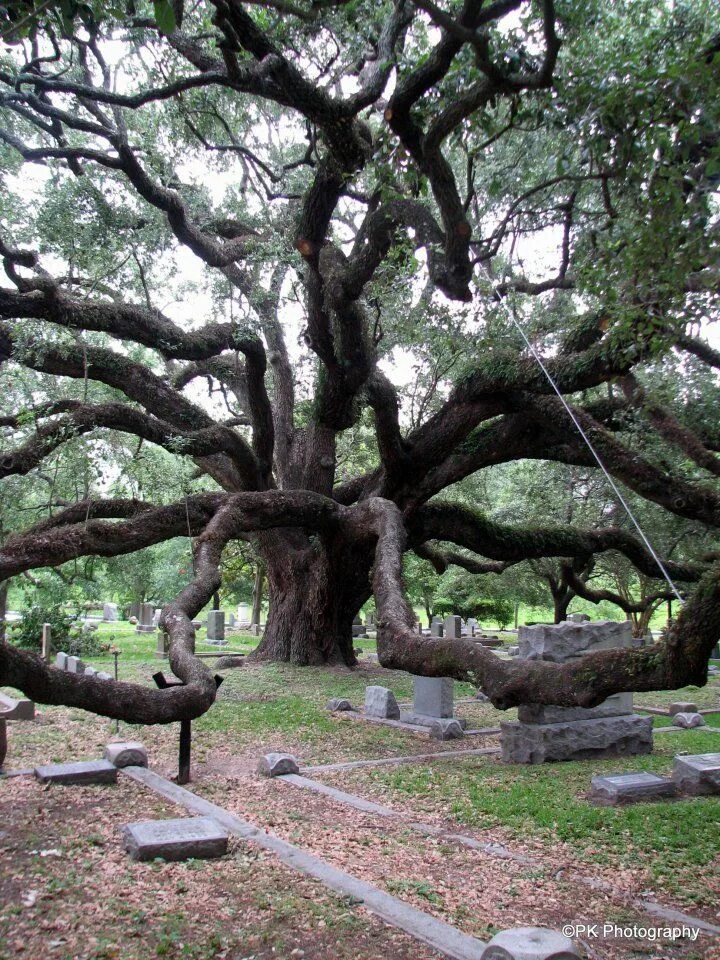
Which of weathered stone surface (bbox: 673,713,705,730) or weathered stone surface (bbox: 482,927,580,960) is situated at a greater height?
weathered stone surface (bbox: 482,927,580,960)

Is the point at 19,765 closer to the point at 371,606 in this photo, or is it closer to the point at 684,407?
the point at 684,407

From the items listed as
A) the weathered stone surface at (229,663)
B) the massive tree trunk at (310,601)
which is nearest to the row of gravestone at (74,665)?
the weathered stone surface at (229,663)

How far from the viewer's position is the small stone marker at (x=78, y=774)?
693cm

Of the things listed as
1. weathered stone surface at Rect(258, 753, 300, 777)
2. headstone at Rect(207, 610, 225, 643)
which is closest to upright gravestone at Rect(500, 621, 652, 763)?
weathered stone surface at Rect(258, 753, 300, 777)

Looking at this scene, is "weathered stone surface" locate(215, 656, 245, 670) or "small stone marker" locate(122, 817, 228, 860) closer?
"small stone marker" locate(122, 817, 228, 860)

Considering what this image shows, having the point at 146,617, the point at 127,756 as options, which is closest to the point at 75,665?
the point at 127,756

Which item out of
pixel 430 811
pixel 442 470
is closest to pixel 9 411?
pixel 442 470

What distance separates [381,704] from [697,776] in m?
Result: 4.68

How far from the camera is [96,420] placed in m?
11.1

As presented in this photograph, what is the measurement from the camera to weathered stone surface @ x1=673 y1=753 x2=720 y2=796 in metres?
7.14

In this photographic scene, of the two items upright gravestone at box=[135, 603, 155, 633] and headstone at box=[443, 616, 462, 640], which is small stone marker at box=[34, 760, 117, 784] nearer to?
headstone at box=[443, 616, 462, 640]

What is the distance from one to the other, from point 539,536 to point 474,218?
245 inches

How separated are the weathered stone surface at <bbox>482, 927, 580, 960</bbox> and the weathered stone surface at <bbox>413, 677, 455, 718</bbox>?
6.71 meters

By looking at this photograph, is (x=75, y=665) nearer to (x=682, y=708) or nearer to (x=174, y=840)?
(x=174, y=840)
